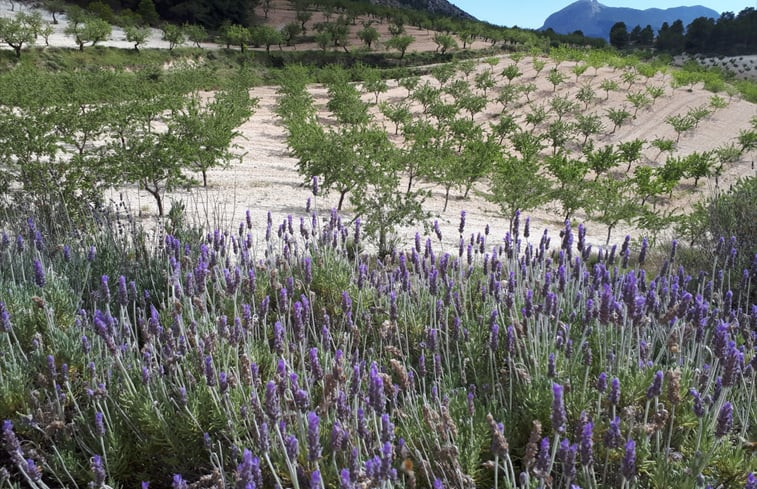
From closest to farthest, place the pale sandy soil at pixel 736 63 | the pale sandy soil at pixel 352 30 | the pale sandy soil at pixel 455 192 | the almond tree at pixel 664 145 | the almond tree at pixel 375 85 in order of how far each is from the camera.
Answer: the pale sandy soil at pixel 455 192
the almond tree at pixel 664 145
the almond tree at pixel 375 85
the pale sandy soil at pixel 736 63
the pale sandy soil at pixel 352 30

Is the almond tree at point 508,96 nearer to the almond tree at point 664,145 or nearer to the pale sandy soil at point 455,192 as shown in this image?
the pale sandy soil at point 455,192

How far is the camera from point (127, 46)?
44.4m

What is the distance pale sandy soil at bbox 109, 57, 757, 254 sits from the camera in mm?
10633

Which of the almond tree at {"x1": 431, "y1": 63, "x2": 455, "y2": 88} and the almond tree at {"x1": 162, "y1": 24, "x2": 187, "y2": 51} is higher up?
the almond tree at {"x1": 162, "y1": 24, "x2": 187, "y2": 51}

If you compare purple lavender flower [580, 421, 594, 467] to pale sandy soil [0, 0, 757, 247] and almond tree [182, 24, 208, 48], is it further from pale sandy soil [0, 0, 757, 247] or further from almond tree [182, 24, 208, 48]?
almond tree [182, 24, 208, 48]

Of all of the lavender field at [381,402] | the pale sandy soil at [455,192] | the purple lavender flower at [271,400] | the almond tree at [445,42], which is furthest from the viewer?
the almond tree at [445,42]

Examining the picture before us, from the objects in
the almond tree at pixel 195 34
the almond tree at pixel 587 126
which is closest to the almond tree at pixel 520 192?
the almond tree at pixel 587 126

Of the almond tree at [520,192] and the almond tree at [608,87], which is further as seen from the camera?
the almond tree at [608,87]

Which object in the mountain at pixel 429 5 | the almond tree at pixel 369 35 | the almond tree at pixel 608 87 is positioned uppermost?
the mountain at pixel 429 5

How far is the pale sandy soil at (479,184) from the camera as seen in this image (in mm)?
10633

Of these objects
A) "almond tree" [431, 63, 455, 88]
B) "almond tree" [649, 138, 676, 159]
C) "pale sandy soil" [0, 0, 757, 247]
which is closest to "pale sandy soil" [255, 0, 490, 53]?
"pale sandy soil" [0, 0, 757, 247]

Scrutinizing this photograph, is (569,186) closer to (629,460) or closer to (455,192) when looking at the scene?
(455,192)

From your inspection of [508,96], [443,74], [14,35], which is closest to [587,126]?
[508,96]

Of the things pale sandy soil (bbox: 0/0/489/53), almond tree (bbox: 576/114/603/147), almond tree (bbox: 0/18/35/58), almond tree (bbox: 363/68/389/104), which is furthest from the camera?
pale sandy soil (bbox: 0/0/489/53)
